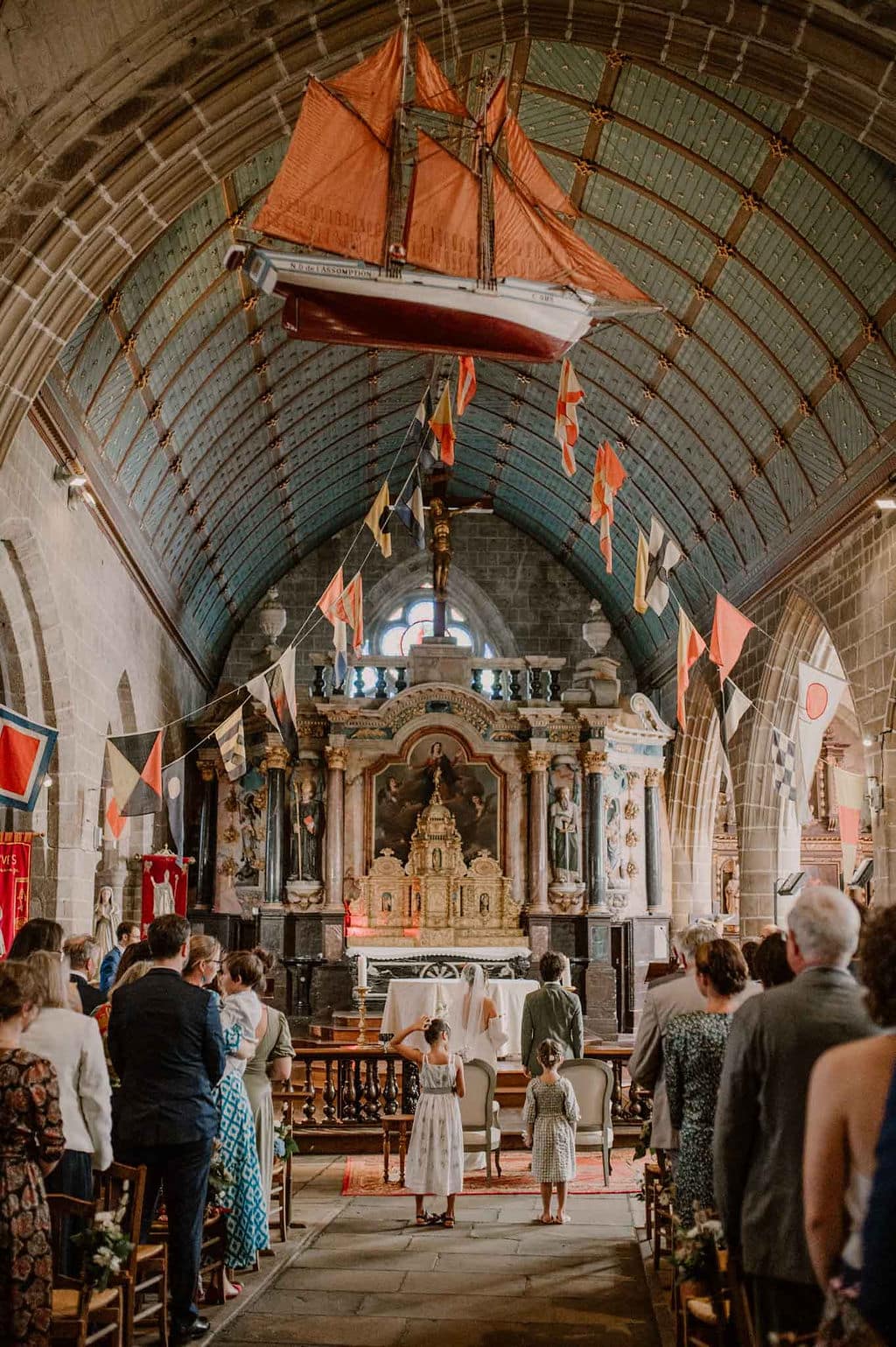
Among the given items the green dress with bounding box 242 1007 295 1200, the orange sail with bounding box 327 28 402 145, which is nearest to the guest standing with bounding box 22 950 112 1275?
the green dress with bounding box 242 1007 295 1200

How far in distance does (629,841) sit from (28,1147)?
1401 centimetres

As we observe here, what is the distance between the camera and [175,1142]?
16.0 feet

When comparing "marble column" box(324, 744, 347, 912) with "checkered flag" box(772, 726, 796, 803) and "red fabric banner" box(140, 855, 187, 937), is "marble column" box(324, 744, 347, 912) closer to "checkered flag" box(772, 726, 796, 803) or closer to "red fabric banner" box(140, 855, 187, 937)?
"red fabric banner" box(140, 855, 187, 937)

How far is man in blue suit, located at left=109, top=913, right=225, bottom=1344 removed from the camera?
4.90 meters

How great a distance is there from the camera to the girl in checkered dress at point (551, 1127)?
283 inches

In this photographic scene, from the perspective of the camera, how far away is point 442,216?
7.29 metres

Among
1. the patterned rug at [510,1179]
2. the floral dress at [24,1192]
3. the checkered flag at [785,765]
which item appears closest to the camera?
the floral dress at [24,1192]

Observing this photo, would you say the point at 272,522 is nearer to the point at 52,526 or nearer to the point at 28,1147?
the point at 52,526

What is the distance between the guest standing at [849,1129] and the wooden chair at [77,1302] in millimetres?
2393

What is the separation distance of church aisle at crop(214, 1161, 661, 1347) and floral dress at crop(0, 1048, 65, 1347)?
1.58 metres

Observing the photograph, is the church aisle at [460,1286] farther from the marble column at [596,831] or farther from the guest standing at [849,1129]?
the marble column at [596,831]

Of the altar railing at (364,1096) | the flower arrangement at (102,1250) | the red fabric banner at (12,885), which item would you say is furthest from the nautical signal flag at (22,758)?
the flower arrangement at (102,1250)

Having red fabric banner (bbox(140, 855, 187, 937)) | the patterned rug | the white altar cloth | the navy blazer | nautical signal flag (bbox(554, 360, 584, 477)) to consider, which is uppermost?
nautical signal flag (bbox(554, 360, 584, 477))

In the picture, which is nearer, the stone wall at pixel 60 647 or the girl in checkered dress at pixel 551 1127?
the girl in checkered dress at pixel 551 1127
